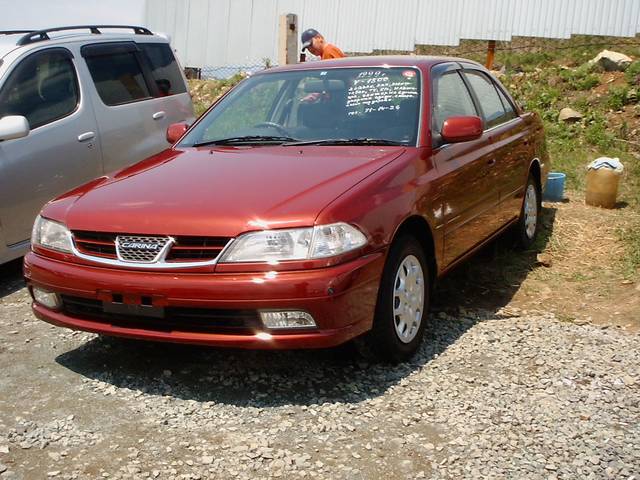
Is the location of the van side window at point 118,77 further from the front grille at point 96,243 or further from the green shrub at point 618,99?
the green shrub at point 618,99

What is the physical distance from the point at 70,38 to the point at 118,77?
519 millimetres

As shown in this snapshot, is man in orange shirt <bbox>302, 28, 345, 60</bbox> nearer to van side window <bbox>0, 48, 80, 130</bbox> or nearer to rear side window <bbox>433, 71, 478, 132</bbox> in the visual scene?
van side window <bbox>0, 48, 80, 130</bbox>

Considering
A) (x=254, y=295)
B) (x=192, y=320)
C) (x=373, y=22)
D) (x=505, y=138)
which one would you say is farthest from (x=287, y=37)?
(x=254, y=295)

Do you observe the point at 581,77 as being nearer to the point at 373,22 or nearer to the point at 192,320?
the point at 373,22

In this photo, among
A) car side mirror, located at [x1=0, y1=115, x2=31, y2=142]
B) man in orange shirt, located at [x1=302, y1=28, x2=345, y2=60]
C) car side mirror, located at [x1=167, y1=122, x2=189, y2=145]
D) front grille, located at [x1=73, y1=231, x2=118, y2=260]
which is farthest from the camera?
man in orange shirt, located at [x1=302, y1=28, x2=345, y2=60]

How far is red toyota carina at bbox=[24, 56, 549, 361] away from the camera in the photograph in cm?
355

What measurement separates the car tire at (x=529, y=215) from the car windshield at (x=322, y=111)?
205cm

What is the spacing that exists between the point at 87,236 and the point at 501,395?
221cm

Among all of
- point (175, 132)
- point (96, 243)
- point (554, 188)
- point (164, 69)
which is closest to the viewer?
point (96, 243)

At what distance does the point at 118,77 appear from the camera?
22.6ft

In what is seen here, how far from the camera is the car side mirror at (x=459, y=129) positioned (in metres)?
4.57

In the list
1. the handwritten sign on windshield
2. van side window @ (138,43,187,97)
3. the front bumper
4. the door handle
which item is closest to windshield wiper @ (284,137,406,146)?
the handwritten sign on windshield

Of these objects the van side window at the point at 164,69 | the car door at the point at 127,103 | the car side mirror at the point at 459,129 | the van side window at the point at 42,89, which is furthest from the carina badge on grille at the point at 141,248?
the van side window at the point at 164,69

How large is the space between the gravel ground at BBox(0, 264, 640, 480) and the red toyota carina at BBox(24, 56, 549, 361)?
1.03 ft
